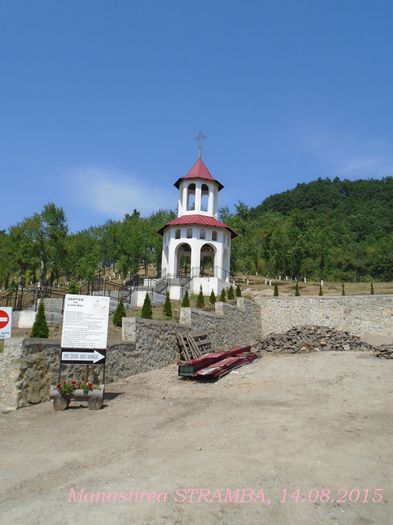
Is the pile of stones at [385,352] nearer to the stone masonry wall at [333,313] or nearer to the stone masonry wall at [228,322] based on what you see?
the stone masonry wall at [228,322]

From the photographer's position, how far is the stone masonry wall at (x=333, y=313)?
29.9 metres

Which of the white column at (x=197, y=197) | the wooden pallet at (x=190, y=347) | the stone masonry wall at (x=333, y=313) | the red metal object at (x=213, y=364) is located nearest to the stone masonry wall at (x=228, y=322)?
A: the wooden pallet at (x=190, y=347)

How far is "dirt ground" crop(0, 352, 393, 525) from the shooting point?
4922 mm

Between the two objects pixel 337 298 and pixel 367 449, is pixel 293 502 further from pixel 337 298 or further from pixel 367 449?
pixel 337 298

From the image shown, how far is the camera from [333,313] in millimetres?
31297

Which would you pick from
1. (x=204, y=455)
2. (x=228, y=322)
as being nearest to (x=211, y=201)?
(x=228, y=322)

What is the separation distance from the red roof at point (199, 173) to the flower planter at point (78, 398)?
26.2m

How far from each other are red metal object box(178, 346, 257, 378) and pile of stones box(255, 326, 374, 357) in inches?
194

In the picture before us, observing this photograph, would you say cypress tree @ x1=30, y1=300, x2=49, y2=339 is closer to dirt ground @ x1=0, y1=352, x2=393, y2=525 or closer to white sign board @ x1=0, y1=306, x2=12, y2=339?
white sign board @ x1=0, y1=306, x2=12, y2=339

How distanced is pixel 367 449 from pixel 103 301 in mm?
7298

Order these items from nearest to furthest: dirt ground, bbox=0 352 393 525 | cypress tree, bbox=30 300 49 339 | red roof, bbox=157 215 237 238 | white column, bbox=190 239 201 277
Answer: dirt ground, bbox=0 352 393 525, cypress tree, bbox=30 300 49 339, white column, bbox=190 239 201 277, red roof, bbox=157 215 237 238

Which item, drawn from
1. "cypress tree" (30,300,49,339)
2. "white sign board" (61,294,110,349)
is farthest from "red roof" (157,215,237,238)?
"white sign board" (61,294,110,349)

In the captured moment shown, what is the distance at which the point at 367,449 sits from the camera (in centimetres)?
705

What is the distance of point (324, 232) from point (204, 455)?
54805 millimetres
